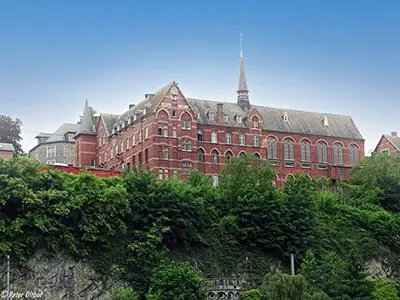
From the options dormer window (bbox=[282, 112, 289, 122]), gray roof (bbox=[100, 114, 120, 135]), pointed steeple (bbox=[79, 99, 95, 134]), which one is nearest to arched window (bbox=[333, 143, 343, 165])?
dormer window (bbox=[282, 112, 289, 122])

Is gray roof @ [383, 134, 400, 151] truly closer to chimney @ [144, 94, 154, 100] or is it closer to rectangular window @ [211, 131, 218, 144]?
rectangular window @ [211, 131, 218, 144]

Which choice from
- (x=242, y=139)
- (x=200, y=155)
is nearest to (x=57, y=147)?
(x=200, y=155)

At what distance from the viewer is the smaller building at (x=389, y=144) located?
102 meters

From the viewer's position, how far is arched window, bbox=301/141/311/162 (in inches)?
3809

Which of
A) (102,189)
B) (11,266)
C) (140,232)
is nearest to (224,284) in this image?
(140,232)

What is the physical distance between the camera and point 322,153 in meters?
98.1

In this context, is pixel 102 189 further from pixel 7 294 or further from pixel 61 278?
pixel 7 294

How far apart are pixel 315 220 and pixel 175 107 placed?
26528 mm

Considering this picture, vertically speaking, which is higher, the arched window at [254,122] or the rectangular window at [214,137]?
the arched window at [254,122]

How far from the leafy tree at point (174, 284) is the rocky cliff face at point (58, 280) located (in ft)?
11.1

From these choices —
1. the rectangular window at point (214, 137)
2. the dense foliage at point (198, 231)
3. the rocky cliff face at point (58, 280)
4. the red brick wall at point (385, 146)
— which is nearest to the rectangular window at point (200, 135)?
the rectangular window at point (214, 137)

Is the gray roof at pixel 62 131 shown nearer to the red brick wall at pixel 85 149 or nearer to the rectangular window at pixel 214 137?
the red brick wall at pixel 85 149

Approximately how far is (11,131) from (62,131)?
10.00 metres

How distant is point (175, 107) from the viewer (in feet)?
283
